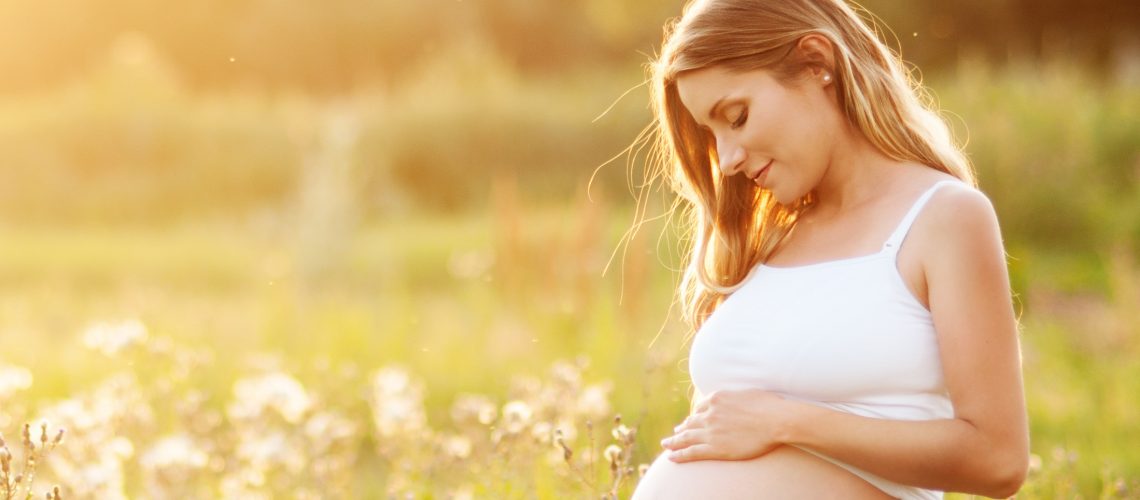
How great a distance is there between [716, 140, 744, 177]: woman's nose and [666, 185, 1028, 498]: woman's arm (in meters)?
0.37

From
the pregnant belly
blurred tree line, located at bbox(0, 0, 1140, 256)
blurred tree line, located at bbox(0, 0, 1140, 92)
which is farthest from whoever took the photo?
blurred tree line, located at bbox(0, 0, 1140, 92)

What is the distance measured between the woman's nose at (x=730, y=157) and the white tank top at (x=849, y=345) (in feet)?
0.76

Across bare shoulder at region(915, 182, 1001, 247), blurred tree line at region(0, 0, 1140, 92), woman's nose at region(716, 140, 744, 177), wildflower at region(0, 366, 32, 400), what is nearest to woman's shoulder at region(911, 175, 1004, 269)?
bare shoulder at region(915, 182, 1001, 247)

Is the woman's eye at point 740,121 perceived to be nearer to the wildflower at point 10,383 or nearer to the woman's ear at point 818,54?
the woman's ear at point 818,54

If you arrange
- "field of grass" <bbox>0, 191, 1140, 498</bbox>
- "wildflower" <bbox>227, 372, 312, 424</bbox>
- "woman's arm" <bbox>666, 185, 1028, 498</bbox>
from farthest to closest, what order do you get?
"wildflower" <bbox>227, 372, 312, 424</bbox> < "field of grass" <bbox>0, 191, 1140, 498</bbox> < "woman's arm" <bbox>666, 185, 1028, 498</bbox>

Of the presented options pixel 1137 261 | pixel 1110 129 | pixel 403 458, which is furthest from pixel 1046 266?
pixel 403 458

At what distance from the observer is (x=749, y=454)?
2289 mm

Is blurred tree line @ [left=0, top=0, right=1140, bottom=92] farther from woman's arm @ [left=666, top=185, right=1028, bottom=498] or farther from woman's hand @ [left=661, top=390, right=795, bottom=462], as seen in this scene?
woman's arm @ [left=666, top=185, right=1028, bottom=498]

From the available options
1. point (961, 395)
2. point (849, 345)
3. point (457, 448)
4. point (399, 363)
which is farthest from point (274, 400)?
point (399, 363)

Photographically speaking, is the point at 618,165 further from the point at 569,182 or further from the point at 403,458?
the point at 403,458

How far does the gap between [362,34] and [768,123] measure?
3280 centimetres

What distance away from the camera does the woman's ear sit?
233 cm

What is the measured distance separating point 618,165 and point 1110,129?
584cm

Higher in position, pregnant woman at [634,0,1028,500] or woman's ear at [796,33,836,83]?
woman's ear at [796,33,836,83]
